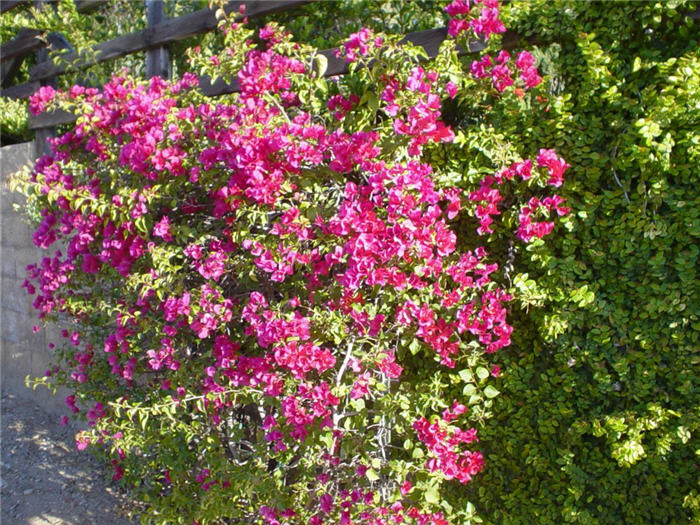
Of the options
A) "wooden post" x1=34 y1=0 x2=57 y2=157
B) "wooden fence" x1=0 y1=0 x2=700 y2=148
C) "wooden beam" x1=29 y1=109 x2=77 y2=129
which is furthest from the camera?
"wooden post" x1=34 y1=0 x2=57 y2=157

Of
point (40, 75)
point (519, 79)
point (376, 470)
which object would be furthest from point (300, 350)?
point (40, 75)

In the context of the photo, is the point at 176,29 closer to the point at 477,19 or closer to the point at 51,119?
the point at 51,119

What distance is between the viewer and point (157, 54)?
420cm

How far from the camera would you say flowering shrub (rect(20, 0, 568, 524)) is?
7.68 feet

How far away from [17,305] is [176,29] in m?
2.87

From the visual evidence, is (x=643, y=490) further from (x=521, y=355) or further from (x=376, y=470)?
(x=376, y=470)

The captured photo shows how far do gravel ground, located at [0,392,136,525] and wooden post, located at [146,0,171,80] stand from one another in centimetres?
249

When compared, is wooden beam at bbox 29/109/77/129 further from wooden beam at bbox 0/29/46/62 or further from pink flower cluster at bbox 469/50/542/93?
pink flower cluster at bbox 469/50/542/93

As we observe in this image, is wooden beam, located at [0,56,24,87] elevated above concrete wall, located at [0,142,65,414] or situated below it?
above

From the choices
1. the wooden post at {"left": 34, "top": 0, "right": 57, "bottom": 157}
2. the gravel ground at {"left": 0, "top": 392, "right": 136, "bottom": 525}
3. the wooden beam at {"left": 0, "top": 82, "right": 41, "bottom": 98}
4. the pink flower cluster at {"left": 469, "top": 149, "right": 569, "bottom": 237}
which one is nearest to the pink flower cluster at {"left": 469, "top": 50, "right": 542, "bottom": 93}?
the pink flower cluster at {"left": 469, "top": 149, "right": 569, "bottom": 237}

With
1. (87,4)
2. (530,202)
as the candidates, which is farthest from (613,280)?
(87,4)

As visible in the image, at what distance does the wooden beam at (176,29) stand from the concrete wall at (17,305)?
131 centimetres

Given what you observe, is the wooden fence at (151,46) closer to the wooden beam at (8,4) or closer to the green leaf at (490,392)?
the wooden beam at (8,4)

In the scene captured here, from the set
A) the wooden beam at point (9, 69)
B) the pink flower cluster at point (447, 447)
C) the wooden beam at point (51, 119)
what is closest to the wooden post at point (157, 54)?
the wooden beam at point (51, 119)
